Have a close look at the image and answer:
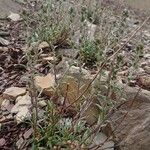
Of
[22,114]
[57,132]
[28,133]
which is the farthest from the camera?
[22,114]

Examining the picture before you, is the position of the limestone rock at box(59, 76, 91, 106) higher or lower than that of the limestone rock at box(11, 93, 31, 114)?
higher

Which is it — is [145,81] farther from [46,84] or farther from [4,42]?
[4,42]

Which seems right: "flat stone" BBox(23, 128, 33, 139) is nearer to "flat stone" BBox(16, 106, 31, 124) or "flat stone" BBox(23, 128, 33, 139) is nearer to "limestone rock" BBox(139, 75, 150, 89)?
"flat stone" BBox(16, 106, 31, 124)

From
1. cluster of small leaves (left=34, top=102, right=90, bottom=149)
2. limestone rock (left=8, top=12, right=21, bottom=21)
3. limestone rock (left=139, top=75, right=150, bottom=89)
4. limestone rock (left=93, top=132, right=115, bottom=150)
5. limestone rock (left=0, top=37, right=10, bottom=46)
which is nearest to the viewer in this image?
cluster of small leaves (left=34, top=102, right=90, bottom=149)

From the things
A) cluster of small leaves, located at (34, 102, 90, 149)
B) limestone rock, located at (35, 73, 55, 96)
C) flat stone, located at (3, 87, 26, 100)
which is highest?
limestone rock, located at (35, 73, 55, 96)

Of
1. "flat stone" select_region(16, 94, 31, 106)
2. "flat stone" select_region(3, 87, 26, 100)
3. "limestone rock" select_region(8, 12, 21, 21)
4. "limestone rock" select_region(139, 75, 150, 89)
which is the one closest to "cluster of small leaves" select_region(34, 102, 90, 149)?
"flat stone" select_region(16, 94, 31, 106)

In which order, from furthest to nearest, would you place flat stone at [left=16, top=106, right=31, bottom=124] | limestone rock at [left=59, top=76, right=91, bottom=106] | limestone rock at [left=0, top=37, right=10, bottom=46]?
limestone rock at [left=0, top=37, right=10, bottom=46] < limestone rock at [left=59, top=76, right=91, bottom=106] < flat stone at [left=16, top=106, right=31, bottom=124]

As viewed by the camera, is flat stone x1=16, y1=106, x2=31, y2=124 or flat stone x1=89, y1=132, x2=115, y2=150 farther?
flat stone x1=16, y1=106, x2=31, y2=124

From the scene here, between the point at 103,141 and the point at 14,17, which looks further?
the point at 14,17

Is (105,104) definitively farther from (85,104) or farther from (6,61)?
(6,61)

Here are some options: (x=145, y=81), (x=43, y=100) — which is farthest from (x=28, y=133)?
(x=145, y=81)

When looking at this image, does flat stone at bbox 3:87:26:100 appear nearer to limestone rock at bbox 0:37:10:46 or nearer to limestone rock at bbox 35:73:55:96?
limestone rock at bbox 35:73:55:96

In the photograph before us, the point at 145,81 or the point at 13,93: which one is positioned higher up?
the point at 145,81

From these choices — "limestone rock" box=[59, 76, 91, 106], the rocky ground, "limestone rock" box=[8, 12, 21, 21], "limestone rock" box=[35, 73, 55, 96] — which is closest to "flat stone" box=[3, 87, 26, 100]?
the rocky ground
